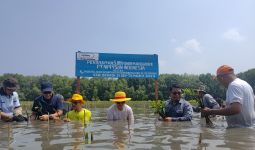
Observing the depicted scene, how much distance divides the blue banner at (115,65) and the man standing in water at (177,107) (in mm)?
7235

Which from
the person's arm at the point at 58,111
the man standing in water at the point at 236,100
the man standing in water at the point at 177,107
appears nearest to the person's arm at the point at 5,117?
the person's arm at the point at 58,111

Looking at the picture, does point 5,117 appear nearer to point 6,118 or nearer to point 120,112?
point 6,118

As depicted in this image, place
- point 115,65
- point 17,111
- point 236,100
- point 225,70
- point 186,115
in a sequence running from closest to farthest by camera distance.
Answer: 1. point 236,100
2. point 225,70
3. point 186,115
4. point 17,111
5. point 115,65

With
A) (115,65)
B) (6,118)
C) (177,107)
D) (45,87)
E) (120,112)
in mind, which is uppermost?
(115,65)

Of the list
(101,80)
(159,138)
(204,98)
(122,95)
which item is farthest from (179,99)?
(101,80)

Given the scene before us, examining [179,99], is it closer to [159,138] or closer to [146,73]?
[159,138]

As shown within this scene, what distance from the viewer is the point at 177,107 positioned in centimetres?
945

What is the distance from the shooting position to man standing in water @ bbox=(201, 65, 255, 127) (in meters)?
6.21

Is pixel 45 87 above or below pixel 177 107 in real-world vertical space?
above

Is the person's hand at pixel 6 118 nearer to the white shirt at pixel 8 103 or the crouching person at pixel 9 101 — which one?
the crouching person at pixel 9 101

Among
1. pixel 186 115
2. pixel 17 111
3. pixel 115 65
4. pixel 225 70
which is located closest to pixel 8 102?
pixel 17 111

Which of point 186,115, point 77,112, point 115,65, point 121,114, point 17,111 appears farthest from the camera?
point 115,65

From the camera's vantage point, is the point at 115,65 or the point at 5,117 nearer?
the point at 5,117

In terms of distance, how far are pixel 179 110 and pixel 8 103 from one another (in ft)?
15.6
